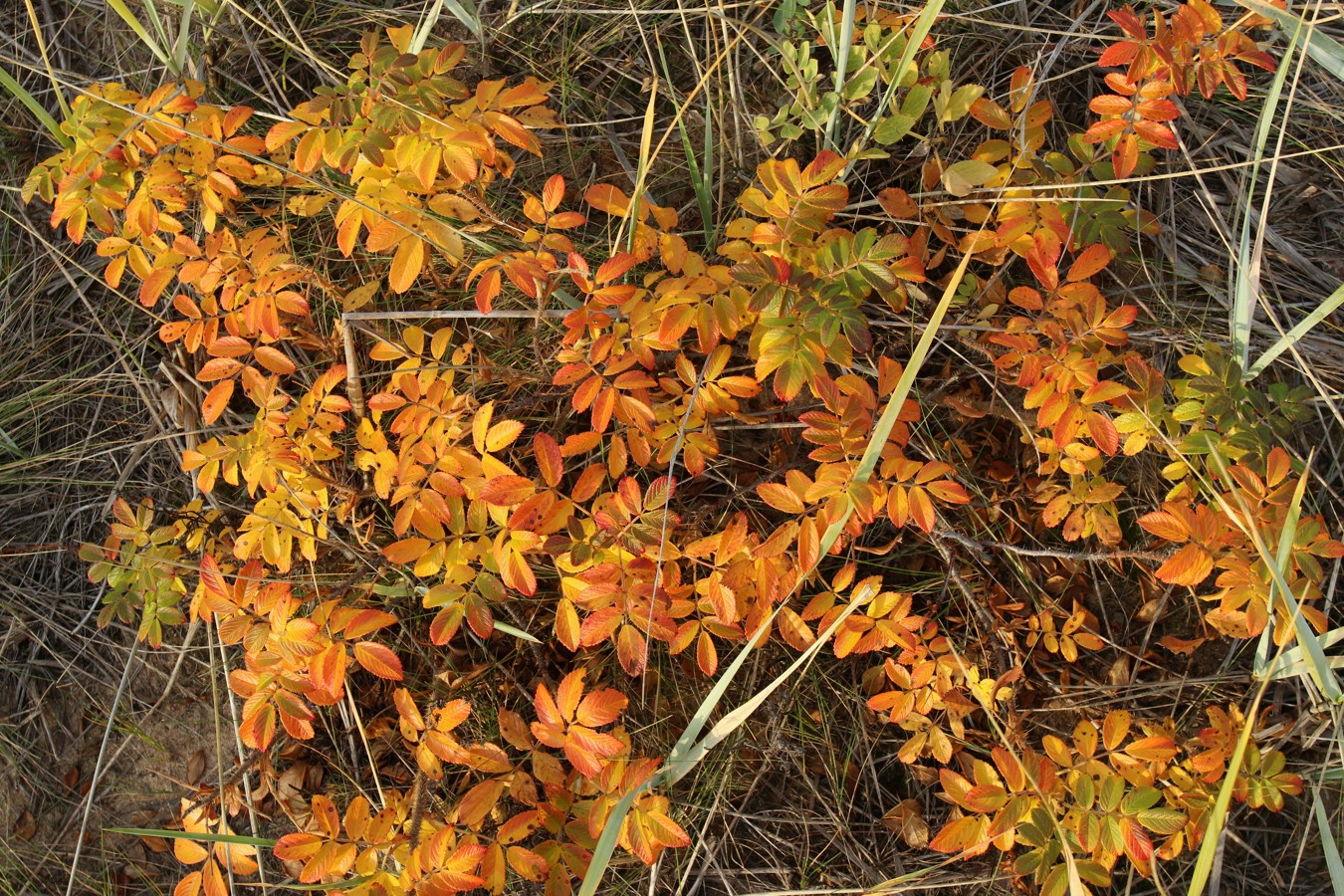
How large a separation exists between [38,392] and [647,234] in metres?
1.69

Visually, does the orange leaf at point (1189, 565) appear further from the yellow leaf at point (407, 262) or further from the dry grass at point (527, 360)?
the yellow leaf at point (407, 262)

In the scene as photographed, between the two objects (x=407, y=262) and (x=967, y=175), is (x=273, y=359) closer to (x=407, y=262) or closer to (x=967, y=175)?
(x=407, y=262)

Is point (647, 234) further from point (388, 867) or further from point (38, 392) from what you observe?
point (38, 392)

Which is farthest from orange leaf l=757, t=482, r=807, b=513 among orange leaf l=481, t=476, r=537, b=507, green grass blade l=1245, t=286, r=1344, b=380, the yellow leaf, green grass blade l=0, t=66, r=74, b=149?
green grass blade l=0, t=66, r=74, b=149

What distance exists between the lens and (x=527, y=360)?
2.04m

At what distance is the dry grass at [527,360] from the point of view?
194cm

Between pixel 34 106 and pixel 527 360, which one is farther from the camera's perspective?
pixel 527 360

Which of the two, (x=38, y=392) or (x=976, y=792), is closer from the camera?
(x=976, y=792)

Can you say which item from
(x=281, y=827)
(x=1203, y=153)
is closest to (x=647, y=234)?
(x=1203, y=153)

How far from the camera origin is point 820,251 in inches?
60.9

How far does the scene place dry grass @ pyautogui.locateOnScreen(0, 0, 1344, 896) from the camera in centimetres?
194

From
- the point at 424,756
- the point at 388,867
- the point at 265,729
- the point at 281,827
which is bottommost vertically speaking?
the point at 281,827

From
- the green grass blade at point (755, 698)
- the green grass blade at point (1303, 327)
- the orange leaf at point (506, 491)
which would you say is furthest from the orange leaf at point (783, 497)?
the green grass blade at point (1303, 327)

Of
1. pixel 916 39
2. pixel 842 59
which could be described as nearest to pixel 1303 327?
pixel 916 39
